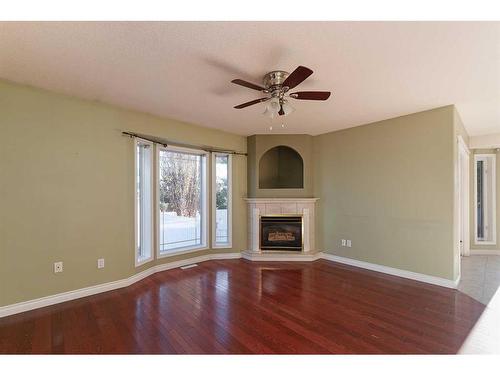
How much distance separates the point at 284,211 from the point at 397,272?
206 centimetres

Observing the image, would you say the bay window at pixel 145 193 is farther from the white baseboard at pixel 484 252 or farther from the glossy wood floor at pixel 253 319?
the white baseboard at pixel 484 252

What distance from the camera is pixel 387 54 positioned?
6.73ft

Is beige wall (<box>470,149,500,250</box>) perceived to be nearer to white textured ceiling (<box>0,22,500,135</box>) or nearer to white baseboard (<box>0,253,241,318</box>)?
white textured ceiling (<box>0,22,500,135</box>)

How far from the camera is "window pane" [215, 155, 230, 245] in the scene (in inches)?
190

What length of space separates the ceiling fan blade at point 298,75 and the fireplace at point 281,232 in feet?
10.2

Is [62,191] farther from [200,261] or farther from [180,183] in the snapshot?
[200,261]

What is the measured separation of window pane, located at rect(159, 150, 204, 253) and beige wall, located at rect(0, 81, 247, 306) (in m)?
0.67

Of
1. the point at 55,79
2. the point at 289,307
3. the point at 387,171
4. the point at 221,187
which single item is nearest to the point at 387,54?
the point at 387,171

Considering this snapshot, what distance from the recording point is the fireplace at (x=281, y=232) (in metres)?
4.83

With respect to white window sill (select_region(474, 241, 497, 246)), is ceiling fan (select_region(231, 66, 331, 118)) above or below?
above

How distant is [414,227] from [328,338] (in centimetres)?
241

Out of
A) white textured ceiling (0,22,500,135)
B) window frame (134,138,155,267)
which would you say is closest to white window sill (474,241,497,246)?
white textured ceiling (0,22,500,135)

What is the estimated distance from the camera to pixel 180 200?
441cm
